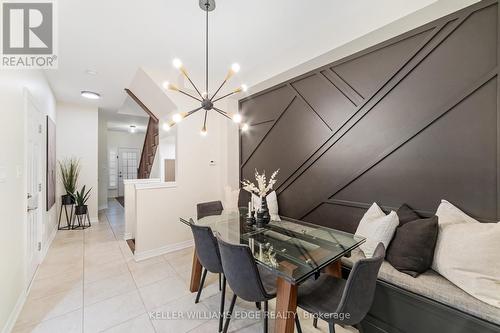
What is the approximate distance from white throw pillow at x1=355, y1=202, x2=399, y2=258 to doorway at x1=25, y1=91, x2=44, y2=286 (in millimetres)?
3430

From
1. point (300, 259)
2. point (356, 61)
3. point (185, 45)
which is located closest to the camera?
point (300, 259)

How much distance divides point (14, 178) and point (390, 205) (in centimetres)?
357

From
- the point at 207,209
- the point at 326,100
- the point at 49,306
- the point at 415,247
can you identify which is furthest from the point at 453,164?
the point at 49,306

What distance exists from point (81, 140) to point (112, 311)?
4.26 meters

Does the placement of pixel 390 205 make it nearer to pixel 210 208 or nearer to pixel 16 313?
pixel 210 208

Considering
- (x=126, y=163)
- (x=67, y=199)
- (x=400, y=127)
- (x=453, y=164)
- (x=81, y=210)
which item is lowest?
(x=81, y=210)

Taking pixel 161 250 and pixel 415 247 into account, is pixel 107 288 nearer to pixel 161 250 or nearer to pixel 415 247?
pixel 161 250

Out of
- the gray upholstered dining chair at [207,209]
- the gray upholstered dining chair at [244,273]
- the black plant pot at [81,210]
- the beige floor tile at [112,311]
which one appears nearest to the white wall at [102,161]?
the black plant pot at [81,210]

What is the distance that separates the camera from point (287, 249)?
1.76 meters

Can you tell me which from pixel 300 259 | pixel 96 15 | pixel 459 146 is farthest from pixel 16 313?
pixel 459 146

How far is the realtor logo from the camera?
72.9 inches

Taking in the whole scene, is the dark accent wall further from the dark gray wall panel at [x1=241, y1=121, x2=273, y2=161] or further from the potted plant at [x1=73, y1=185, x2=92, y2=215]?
the potted plant at [x1=73, y1=185, x2=92, y2=215]

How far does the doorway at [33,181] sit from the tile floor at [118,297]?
0.28m

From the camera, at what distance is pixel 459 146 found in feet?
5.85
